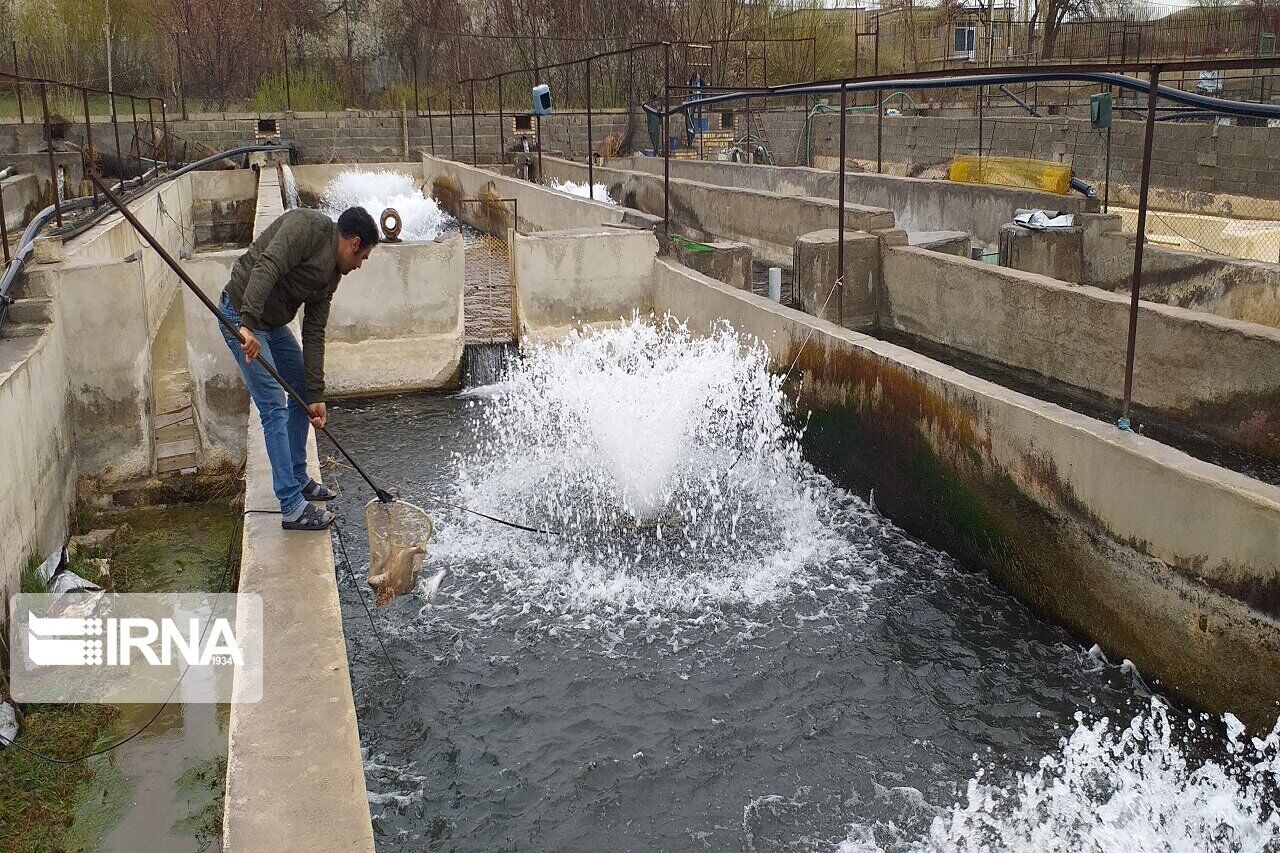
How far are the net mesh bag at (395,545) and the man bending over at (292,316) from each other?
53cm

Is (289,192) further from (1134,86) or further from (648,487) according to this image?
(1134,86)

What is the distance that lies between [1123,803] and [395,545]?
3.94m

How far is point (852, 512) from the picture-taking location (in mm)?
8547

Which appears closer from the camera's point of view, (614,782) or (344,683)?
(344,683)

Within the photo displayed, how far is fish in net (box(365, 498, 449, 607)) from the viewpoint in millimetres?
6160

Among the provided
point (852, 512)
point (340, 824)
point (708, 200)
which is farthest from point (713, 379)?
point (708, 200)

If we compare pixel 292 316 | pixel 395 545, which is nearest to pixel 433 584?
pixel 395 545

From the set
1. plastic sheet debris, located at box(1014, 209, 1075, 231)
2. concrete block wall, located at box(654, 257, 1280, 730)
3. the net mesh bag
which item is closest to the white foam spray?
plastic sheet debris, located at box(1014, 209, 1075, 231)

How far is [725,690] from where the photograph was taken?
20.1ft

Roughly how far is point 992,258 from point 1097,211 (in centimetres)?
131

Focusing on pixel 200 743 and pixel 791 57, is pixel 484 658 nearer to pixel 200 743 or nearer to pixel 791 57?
pixel 200 743

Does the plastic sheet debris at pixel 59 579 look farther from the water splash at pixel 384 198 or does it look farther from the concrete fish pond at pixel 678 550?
the water splash at pixel 384 198

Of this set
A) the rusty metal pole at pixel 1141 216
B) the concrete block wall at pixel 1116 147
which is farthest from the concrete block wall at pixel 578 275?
the concrete block wall at pixel 1116 147

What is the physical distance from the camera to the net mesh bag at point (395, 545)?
20.2ft
